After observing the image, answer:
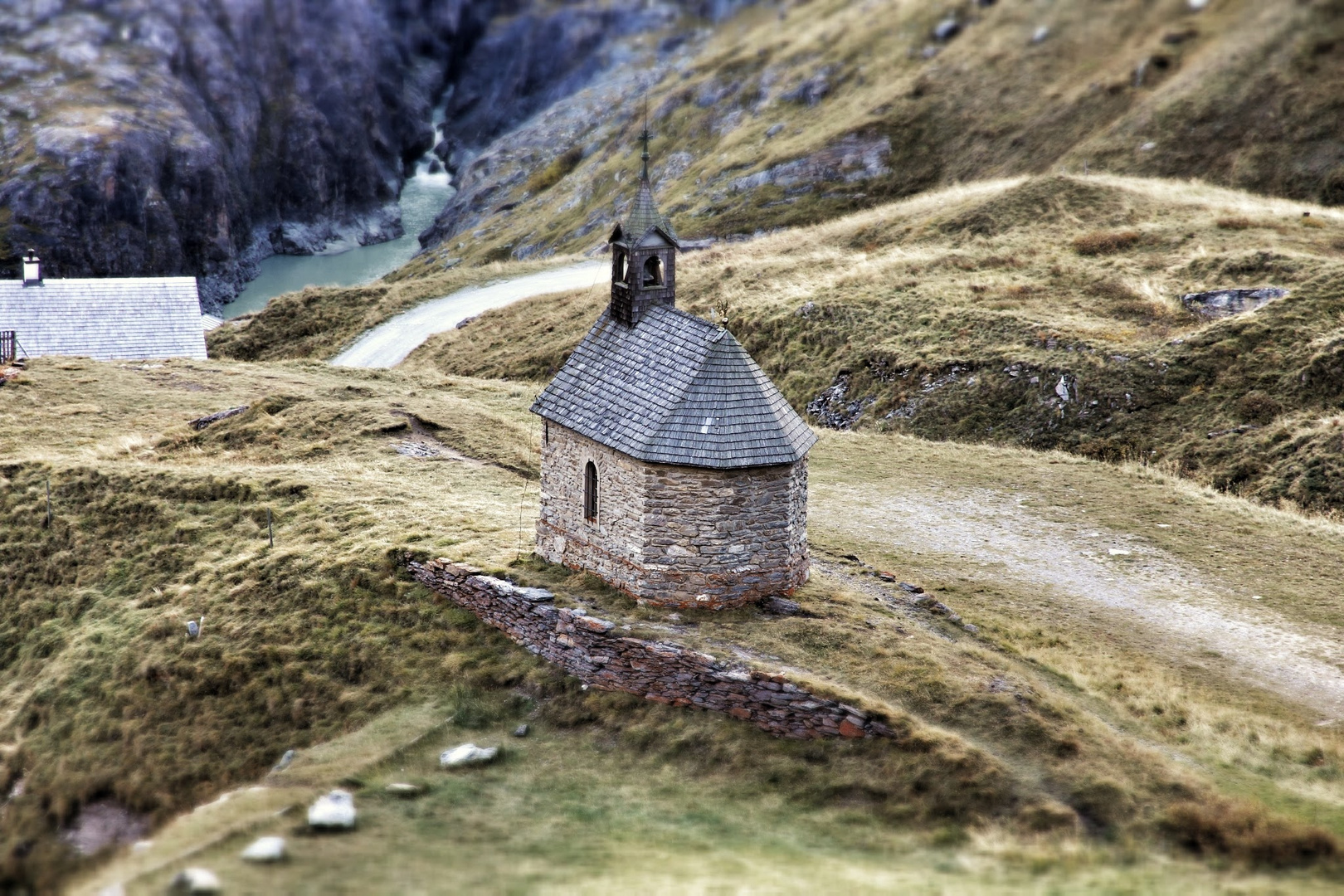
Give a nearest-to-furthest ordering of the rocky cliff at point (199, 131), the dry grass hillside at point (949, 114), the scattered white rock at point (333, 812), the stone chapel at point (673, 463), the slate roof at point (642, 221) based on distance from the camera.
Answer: the scattered white rock at point (333, 812) < the stone chapel at point (673, 463) < the slate roof at point (642, 221) < the dry grass hillside at point (949, 114) < the rocky cliff at point (199, 131)

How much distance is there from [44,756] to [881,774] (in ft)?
57.0

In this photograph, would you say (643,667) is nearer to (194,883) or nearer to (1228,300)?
(194,883)

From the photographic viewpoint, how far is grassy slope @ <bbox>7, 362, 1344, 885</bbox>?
19.5 meters

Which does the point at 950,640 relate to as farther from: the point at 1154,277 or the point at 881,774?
the point at 1154,277

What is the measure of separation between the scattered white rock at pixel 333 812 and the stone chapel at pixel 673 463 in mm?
8420

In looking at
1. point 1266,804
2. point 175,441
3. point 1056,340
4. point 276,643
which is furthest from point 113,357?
point 1266,804

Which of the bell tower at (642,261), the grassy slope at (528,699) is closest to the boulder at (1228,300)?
the grassy slope at (528,699)

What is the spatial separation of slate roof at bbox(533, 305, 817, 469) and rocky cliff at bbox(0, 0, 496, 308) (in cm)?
8316

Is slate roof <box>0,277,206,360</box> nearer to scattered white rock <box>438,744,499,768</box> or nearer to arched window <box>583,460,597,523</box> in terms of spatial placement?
arched window <box>583,460,597,523</box>

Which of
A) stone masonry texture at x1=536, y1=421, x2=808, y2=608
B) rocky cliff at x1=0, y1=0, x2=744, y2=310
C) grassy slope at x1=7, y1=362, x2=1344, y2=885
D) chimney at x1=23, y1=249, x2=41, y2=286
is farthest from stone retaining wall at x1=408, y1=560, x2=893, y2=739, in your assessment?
rocky cliff at x1=0, y1=0, x2=744, y2=310

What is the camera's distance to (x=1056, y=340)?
43.8m

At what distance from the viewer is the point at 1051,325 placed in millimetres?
44938

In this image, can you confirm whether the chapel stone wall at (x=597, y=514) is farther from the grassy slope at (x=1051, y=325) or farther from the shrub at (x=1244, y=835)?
the grassy slope at (x=1051, y=325)

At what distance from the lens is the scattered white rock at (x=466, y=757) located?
2250 cm
